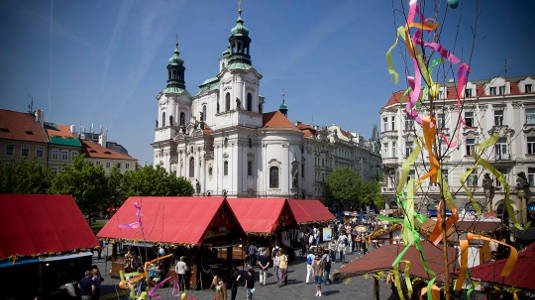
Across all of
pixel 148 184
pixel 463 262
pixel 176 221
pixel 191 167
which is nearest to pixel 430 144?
pixel 463 262

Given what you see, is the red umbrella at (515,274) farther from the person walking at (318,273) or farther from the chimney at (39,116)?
the chimney at (39,116)

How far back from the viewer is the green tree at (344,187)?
221ft

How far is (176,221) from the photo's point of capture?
1723 cm

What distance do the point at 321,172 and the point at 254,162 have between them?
21.9 meters

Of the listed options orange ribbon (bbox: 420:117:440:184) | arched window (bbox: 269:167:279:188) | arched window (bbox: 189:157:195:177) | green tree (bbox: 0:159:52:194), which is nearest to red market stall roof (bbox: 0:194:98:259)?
orange ribbon (bbox: 420:117:440:184)

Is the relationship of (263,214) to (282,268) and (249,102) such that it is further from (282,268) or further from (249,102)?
(249,102)

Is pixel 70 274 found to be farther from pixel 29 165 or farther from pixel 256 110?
pixel 256 110

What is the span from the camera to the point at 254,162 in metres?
54.6

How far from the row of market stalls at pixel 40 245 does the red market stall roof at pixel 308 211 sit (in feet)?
48.8

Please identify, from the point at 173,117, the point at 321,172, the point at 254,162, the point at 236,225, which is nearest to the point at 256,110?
the point at 254,162

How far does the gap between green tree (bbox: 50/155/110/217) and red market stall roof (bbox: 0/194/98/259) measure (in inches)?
958

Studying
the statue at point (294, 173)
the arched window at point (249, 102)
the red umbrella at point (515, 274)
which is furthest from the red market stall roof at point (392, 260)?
the arched window at point (249, 102)

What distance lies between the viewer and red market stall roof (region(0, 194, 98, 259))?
12164 millimetres

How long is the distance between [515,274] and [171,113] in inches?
2451
